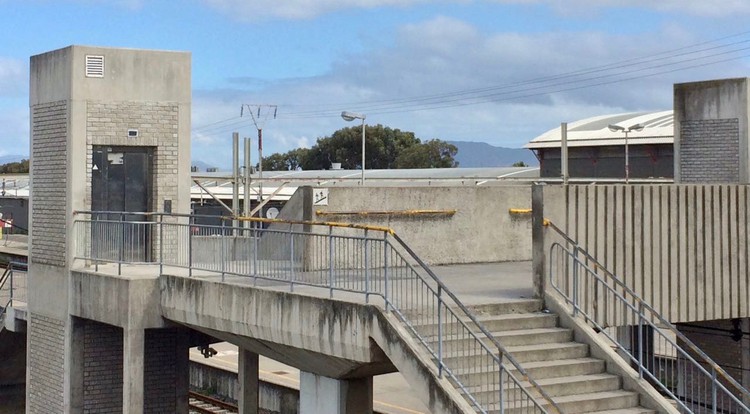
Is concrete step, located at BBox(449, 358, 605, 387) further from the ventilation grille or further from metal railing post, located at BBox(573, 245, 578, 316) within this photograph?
the ventilation grille

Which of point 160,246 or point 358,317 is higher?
point 160,246

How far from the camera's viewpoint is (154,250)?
58.9 feet

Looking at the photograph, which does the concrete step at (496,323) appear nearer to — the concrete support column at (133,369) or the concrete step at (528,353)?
the concrete step at (528,353)

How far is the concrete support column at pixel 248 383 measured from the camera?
19.0 meters

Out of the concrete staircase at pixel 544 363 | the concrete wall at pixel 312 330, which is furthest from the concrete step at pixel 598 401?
the concrete wall at pixel 312 330

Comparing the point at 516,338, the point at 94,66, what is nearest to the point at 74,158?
the point at 94,66

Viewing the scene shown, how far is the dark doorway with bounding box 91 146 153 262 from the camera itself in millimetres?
17281

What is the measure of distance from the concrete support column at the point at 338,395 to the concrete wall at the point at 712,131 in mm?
8361

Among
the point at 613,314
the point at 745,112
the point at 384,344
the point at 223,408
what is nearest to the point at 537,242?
the point at 613,314

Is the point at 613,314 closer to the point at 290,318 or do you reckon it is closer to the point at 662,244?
the point at 662,244

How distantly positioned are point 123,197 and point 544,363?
29.0 feet

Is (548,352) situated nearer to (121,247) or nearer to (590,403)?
(590,403)

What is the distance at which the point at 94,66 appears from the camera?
57.5 ft

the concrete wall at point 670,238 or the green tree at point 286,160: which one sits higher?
the green tree at point 286,160
